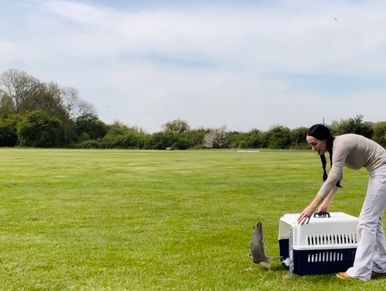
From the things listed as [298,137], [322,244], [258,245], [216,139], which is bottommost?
[258,245]

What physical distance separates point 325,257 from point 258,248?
910mm

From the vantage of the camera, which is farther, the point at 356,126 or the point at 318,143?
the point at 356,126

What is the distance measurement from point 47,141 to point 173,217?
92.0 metres

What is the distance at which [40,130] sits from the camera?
9588 cm

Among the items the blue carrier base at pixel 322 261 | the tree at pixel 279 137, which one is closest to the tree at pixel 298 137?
the tree at pixel 279 137

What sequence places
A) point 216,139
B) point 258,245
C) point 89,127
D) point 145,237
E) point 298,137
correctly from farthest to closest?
point 89,127
point 216,139
point 298,137
point 145,237
point 258,245

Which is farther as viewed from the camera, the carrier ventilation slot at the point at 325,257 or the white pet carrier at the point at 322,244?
the carrier ventilation slot at the point at 325,257

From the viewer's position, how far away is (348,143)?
20.3 feet

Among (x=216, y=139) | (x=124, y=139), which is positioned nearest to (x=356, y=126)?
(x=216, y=139)

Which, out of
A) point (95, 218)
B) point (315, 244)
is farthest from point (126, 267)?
point (95, 218)

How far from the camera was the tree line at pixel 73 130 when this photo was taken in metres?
93.4

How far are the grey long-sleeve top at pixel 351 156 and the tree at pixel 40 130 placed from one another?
9374 cm

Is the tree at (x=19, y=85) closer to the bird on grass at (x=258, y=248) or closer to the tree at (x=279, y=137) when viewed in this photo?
the tree at (x=279, y=137)

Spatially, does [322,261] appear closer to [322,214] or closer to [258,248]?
[322,214]
